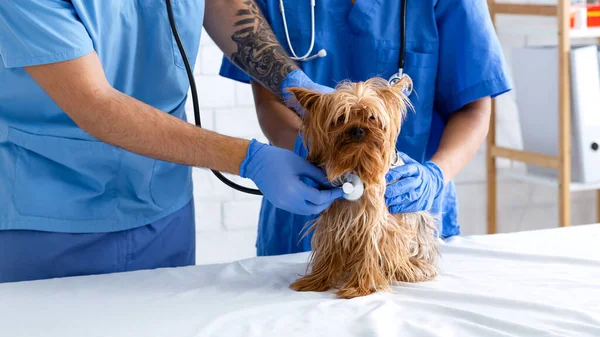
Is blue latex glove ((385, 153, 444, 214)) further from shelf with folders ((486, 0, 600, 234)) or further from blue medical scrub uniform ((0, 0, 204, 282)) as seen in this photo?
shelf with folders ((486, 0, 600, 234))

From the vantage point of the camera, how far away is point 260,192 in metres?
1.22

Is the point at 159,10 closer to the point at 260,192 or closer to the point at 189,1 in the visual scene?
the point at 189,1

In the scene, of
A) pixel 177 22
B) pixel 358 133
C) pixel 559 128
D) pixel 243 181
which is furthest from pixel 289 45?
pixel 559 128

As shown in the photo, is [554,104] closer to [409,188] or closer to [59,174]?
[409,188]

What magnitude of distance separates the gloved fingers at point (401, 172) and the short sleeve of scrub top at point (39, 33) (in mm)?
540

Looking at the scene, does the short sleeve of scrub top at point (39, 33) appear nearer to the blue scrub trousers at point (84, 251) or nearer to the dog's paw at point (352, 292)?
the blue scrub trousers at point (84, 251)

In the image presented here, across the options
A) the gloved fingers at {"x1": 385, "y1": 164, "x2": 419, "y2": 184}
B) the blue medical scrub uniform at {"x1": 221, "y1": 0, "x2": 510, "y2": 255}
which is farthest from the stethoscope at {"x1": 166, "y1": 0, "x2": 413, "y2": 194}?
the gloved fingers at {"x1": 385, "y1": 164, "x2": 419, "y2": 184}

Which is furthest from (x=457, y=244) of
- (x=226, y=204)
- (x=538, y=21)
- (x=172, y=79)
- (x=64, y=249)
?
(x=538, y=21)

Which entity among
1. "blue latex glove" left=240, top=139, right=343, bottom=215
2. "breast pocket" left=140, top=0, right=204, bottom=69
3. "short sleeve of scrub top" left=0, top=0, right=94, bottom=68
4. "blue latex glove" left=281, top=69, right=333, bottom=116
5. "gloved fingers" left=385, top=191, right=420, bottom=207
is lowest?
"gloved fingers" left=385, top=191, right=420, bottom=207

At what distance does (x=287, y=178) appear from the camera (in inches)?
45.0

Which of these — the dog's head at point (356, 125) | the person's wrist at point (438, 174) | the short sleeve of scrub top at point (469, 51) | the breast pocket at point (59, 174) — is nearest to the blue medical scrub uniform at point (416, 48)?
the short sleeve of scrub top at point (469, 51)

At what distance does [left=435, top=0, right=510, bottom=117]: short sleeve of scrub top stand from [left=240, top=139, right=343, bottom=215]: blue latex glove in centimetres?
45

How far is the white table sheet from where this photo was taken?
985 mm

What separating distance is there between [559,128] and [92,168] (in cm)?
171
